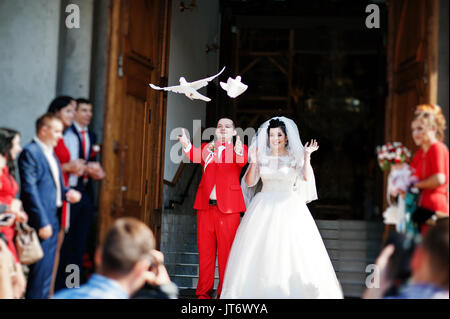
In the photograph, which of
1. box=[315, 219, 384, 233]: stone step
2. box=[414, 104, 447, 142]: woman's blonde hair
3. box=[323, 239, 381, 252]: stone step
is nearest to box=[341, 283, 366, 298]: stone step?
box=[323, 239, 381, 252]: stone step

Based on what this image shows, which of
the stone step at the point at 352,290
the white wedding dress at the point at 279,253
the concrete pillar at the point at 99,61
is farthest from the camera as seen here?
the stone step at the point at 352,290

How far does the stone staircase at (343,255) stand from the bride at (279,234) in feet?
3.77

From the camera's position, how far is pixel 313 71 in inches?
539

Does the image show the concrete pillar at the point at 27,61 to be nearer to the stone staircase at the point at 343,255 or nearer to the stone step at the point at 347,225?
the stone staircase at the point at 343,255

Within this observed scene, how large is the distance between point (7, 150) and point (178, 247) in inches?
122

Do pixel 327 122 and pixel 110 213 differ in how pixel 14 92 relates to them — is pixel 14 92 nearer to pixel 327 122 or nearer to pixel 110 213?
pixel 110 213

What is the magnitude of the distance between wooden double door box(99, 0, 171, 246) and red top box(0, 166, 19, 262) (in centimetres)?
77

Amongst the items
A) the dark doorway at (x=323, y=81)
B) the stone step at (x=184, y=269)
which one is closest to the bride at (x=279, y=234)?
the stone step at (x=184, y=269)


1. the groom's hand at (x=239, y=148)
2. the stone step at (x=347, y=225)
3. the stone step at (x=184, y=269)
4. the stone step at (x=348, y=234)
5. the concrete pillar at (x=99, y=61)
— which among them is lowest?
the stone step at (x=184, y=269)

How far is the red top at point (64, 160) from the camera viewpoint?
5699 mm

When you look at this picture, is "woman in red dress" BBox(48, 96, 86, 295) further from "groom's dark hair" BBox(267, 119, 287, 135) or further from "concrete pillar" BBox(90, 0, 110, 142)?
"groom's dark hair" BBox(267, 119, 287, 135)

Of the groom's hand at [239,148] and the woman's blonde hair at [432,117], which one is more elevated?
the woman's blonde hair at [432,117]

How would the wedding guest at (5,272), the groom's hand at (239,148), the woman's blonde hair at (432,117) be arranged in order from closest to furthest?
the wedding guest at (5,272) < the woman's blonde hair at (432,117) < the groom's hand at (239,148)
